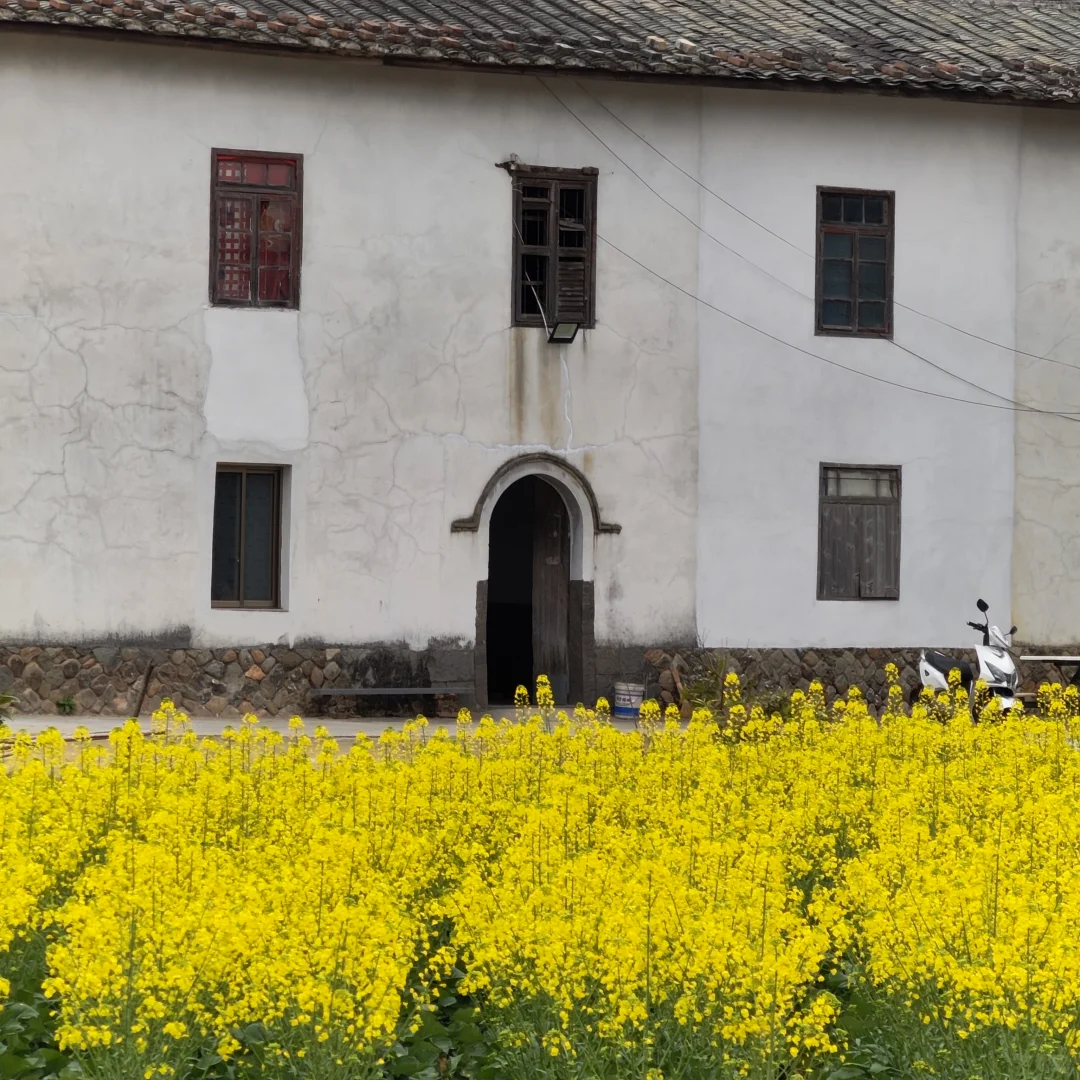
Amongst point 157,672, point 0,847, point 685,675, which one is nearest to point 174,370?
point 157,672

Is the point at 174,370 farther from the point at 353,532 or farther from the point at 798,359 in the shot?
the point at 798,359

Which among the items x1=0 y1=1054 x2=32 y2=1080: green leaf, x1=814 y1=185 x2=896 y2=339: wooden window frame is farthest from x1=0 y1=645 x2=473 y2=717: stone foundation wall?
x1=0 y1=1054 x2=32 y2=1080: green leaf

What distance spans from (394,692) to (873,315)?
246 inches

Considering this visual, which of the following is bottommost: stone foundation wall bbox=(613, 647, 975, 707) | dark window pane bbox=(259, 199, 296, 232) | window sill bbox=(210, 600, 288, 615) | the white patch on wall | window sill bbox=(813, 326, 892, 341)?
stone foundation wall bbox=(613, 647, 975, 707)

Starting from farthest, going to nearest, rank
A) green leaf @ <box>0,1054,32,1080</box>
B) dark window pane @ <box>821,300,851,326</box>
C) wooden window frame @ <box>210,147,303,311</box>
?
dark window pane @ <box>821,300,851,326</box> < wooden window frame @ <box>210,147,303,311</box> < green leaf @ <box>0,1054,32,1080</box>

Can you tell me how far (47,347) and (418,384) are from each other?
11.0 ft

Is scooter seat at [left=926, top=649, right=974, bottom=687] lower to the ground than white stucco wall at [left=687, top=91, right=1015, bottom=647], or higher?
lower

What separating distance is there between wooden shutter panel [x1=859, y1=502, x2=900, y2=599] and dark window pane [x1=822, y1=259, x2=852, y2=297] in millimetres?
2126

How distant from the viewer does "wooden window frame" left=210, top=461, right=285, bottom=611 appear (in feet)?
63.6

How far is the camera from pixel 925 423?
70.0 feet

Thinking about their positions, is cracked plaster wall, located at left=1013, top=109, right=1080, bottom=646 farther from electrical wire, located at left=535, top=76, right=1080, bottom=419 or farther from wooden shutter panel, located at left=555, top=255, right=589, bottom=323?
wooden shutter panel, located at left=555, top=255, right=589, bottom=323

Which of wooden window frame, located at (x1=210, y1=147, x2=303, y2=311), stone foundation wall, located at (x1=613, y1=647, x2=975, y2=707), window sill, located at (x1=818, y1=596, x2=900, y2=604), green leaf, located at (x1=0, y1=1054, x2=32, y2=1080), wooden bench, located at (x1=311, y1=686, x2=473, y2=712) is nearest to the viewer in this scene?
green leaf, located at (x1=0, y1=1054, x2=32, y2=1080)

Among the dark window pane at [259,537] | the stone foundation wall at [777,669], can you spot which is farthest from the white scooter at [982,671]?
the dark window pane at [259,537]

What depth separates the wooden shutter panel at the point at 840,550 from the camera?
21031 millimetres
